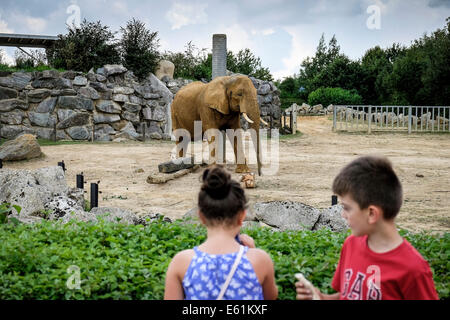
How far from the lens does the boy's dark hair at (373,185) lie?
7.64ft

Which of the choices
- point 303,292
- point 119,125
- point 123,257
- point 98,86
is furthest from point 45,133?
point 303,292

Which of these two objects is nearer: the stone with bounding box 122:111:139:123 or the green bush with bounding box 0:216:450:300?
the green bush with bounding box 0:216:450:300

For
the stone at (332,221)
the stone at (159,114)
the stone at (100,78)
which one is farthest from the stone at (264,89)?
the stone at (332,221)

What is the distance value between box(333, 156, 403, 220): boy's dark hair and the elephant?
337 inches

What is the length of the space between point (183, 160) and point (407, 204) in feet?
16.4

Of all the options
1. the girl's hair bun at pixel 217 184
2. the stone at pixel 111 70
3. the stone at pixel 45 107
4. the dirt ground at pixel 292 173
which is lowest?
the dirt ground at pixel 292 173

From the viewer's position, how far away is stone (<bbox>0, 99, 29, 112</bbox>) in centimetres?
1828

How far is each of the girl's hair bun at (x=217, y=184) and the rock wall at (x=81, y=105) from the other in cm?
1718

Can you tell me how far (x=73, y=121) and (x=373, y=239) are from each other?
1782 centimetres

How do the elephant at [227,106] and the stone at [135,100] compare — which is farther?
the stone at [135,100]

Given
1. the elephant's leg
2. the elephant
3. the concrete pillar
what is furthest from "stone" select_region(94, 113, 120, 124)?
the elephant's leg

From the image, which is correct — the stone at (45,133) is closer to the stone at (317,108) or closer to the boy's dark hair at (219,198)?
the boy's dark hair at (219,198)

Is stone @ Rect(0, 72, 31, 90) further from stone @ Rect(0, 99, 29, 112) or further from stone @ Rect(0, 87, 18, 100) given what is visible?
stone @ Rect(0, 99, 29, 112)
